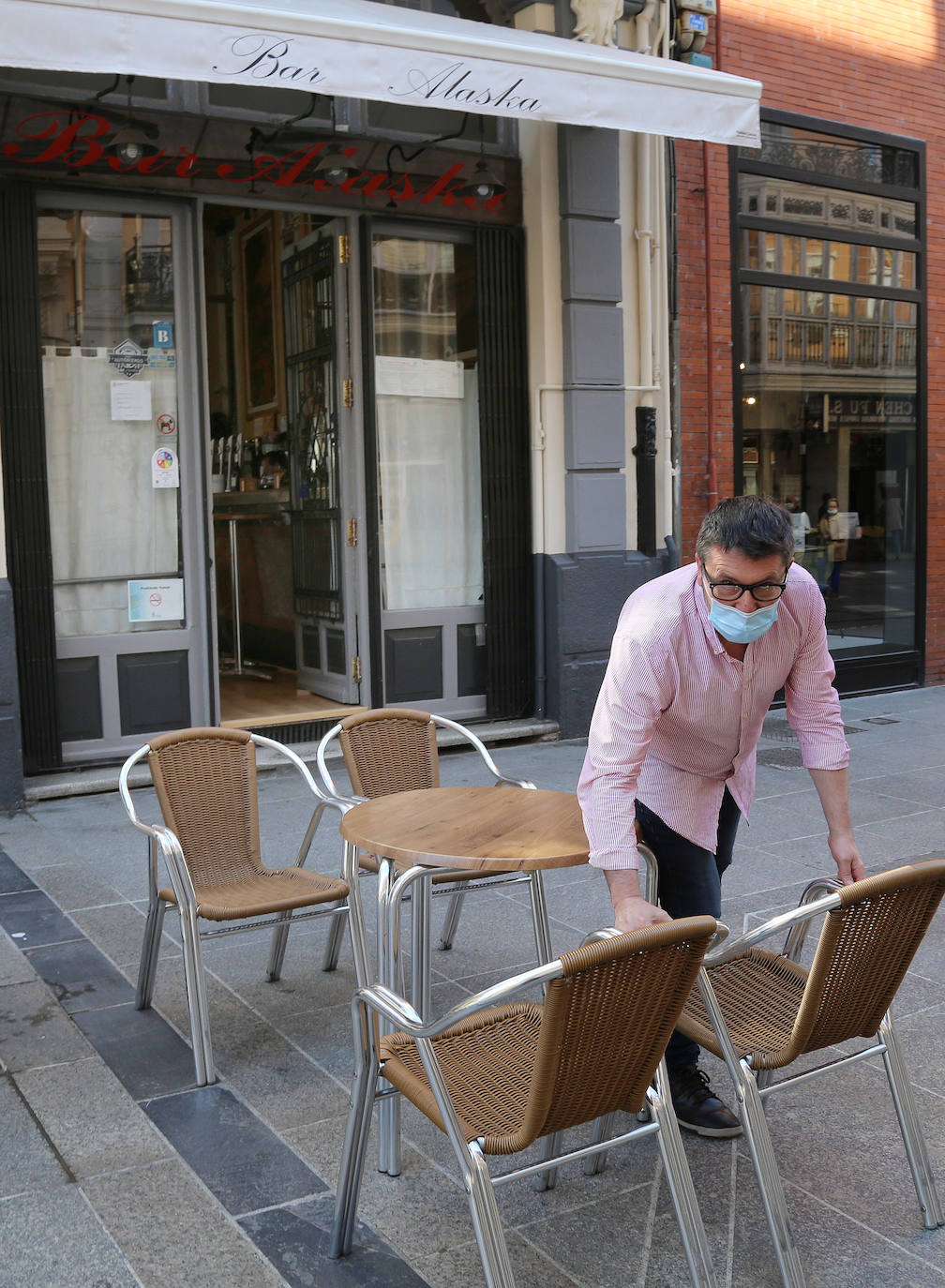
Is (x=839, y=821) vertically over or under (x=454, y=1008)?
over

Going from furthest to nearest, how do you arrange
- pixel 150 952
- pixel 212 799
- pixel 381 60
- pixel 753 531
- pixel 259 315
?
1. pixel 259 315
2. pixel 381 60
3. pixel 212 799
4. pixel 150 952
5. pixel 753 531

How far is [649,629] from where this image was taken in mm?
2877

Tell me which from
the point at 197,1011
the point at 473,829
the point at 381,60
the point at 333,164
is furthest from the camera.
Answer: the point at 333,164

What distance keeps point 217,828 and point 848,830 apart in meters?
2.07

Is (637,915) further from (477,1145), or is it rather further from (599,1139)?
(599,1139)

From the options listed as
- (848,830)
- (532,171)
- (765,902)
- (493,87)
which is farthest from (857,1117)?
(532,171)

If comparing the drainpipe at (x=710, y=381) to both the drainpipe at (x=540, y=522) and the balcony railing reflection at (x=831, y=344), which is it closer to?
the balcony railing reflection at (x=831, y=344)

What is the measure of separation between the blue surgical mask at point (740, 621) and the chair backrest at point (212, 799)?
1898mm

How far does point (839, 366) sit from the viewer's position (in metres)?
10.3

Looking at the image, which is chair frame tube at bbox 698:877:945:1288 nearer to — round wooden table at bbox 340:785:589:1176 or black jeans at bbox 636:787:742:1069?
black jeans at bbox 636:787:742:1069

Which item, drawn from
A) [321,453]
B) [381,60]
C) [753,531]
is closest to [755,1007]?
[753,531]

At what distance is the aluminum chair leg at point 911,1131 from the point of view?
114 inches

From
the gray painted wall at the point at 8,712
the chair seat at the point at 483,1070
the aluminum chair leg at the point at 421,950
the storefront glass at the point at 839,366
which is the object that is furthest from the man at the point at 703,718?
the storefront glass at the point at 839,366

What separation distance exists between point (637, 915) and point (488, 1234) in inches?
26.5
